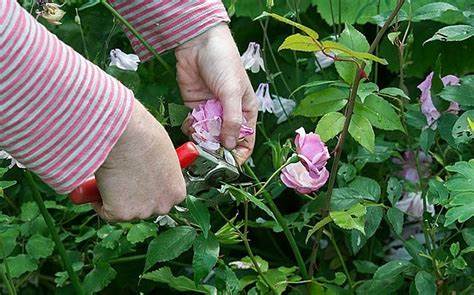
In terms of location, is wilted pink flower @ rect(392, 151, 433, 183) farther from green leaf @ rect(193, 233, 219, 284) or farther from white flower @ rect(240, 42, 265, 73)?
green leaf @ rect(193, 233, 219, 284)

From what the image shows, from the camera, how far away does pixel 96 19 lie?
2375mm

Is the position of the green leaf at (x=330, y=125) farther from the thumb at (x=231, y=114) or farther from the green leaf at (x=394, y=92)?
the thumb at (x=231, y=114)

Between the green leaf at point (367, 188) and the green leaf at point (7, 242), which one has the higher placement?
the green leaf at point (7, 242)

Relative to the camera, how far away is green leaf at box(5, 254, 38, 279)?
1926mm

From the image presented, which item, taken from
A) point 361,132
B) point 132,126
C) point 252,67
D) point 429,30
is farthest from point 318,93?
point 429,30

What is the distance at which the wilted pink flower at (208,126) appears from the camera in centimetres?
155

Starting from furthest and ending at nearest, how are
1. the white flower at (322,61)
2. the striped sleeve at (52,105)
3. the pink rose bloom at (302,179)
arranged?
the white flower at (322,61), the pink rose bloom at (302,179), the striped sleeve at (52,105)

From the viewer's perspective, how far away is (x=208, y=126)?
5.10 ft

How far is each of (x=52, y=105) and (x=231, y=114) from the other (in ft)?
1.03

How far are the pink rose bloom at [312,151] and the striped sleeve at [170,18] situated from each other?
0.71ft

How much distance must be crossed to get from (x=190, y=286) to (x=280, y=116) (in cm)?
47

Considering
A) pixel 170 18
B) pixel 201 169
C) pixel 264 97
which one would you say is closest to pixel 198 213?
pixel 201 169

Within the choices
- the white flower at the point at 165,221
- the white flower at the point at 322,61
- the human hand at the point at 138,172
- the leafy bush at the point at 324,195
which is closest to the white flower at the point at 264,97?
the leafy bush at the point at 324,195

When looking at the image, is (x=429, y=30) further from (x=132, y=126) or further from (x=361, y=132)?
(x=132, y=126)
